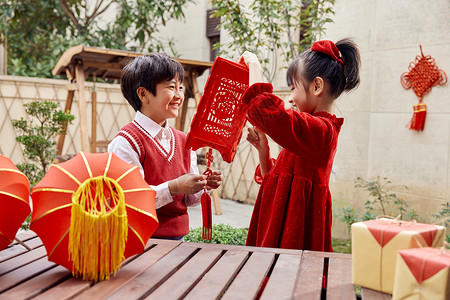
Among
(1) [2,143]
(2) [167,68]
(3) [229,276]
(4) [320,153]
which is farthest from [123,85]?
(1) [2,143]

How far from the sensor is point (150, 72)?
1.64m

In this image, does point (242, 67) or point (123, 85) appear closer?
point (242, 67)

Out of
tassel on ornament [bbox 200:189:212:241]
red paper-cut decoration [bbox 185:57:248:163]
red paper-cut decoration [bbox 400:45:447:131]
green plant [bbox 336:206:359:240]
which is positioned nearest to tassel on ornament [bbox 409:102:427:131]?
red paper-cut decoration [bbox 400:45:447:131]

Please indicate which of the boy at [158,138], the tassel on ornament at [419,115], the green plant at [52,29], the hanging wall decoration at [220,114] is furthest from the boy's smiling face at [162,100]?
the green plant at [52,29]

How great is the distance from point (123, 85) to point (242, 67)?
0.52 m

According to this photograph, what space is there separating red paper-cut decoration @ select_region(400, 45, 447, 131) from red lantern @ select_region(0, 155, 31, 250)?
3205 millimetres

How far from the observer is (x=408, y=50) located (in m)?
3.65

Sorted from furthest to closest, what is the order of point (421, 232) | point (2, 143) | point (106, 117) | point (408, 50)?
point (106, 117), point (2, 143), point (408, 50), point (421, 232)

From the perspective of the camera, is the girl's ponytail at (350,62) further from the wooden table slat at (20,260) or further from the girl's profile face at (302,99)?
the wooden table slat at (20,260)

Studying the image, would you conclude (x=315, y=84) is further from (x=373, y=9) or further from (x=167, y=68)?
(x=373, y=9)

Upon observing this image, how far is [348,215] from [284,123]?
116 inches

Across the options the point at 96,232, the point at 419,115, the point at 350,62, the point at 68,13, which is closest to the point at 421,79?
the point at 419,115

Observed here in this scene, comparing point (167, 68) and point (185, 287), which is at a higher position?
point (167, 68)

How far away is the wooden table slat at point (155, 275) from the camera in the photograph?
0.96 metres
